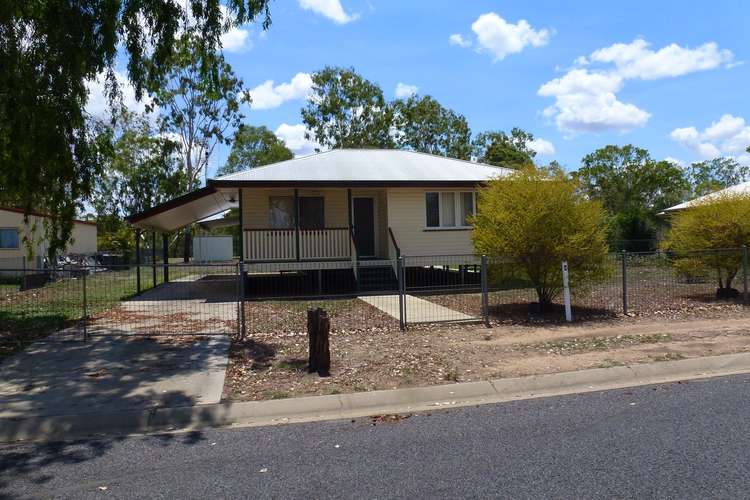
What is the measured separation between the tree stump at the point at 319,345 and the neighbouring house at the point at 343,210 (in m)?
8.33

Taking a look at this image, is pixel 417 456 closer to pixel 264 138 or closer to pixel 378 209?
pixel 378 209

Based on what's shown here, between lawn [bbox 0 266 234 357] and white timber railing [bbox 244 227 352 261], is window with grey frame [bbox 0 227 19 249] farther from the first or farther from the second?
white timber railing [bbox 244 227 352 261]

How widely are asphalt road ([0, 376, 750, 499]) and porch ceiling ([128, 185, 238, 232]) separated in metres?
12.2

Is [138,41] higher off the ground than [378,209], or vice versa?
[138,41]

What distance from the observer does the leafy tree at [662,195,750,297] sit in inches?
567

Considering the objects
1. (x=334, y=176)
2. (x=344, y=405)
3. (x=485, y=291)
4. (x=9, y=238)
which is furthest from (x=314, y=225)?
(x=9, y=238)

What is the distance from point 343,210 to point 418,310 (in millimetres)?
7018

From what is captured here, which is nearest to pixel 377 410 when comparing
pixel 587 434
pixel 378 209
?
pixel 587 434

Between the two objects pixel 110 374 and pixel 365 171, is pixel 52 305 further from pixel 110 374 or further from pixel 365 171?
pixel 365 171

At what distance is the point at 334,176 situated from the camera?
17562 millimetres

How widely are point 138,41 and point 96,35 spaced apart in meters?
0.67

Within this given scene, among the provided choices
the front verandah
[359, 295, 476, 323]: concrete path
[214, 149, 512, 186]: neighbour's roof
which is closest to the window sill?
the front verandah

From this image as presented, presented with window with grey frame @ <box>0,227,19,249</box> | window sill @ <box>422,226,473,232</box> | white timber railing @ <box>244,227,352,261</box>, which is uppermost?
window with grey frame @ <box>0,227,19,249</box>

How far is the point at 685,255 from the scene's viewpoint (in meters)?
15.1
